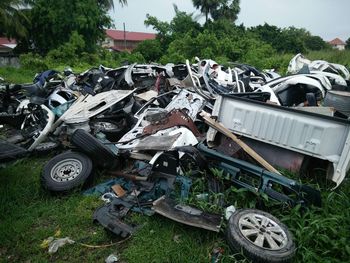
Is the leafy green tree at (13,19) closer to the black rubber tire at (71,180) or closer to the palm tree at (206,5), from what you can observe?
the palm tree at (206,5)

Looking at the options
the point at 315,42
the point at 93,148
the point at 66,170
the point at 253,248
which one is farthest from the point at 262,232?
the point at 315,42

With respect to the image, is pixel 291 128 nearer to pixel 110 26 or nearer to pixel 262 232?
pixel 262 232

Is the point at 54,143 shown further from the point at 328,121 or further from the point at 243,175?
the point at 328,121

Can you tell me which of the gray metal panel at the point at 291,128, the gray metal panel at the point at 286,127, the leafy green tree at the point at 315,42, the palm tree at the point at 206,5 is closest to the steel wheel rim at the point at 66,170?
the gray metal panel at the point at 291,128

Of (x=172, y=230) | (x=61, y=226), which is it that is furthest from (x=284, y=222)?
(x=61, y=226)

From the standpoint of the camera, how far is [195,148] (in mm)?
3873

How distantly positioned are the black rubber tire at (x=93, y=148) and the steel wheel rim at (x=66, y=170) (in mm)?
200

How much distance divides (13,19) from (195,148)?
23270 millimetres

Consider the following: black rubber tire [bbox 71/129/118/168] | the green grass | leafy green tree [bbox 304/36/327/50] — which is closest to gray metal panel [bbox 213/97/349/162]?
the green grass

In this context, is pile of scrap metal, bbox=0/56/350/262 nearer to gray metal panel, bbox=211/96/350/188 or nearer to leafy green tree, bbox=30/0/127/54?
gray metal panel, bbox=211/96/350/188

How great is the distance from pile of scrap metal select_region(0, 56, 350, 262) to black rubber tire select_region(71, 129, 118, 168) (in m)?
0.01

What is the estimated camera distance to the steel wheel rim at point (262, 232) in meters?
2.64

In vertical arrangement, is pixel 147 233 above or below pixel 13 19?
below

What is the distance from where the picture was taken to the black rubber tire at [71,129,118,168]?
393cm
